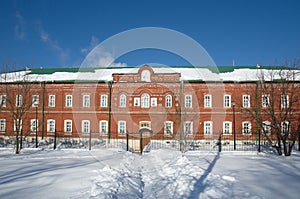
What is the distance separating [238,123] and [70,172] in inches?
789

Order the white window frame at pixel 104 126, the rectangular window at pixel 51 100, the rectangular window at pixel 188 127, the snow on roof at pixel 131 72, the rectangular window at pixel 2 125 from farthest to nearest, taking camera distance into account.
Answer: the rectangular window at pixel 2 125 < the rectangular window at pixel 51 100 < the snow on roof at pixel 131 72 < the white window frame at pixel 104 126 < the rectangular window at pixel 188 127

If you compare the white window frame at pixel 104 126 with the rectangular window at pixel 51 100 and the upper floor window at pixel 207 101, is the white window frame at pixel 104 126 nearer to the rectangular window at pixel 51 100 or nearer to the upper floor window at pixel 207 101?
the rectangular window at pixel 51 100

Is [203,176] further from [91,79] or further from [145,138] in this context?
[91,79]

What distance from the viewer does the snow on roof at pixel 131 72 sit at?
82.0 ft

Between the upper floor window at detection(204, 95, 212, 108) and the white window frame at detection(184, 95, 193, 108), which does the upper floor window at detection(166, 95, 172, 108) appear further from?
the upper floor window at detection(204, 95, 212, 108)

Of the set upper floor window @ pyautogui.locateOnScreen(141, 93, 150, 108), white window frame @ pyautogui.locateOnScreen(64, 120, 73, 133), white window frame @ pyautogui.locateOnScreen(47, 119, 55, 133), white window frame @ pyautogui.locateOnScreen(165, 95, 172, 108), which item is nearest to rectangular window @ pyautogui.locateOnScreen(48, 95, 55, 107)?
white window frame @ pyautogui.locateOnScreen(47, 119, 55, 133)

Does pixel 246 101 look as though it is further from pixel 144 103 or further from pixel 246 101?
pixel 144 103

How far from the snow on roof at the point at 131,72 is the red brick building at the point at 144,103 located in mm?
111

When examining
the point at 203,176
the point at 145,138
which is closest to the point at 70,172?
the point at 203,176

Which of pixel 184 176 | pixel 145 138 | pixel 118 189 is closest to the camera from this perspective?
pixel 118 189

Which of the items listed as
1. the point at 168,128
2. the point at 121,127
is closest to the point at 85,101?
the point at 121,127

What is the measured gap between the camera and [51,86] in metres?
25.7

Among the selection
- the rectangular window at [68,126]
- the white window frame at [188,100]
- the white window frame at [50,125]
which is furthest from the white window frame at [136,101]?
the white window frame at [50,125]

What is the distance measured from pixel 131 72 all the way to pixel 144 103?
3.69 meters
